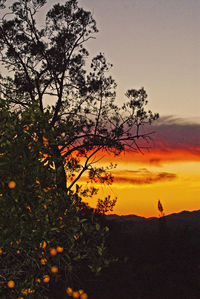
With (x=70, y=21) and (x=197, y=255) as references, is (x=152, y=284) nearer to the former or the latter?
(x=197, y=255)

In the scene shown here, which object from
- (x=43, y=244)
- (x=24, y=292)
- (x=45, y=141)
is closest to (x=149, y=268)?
(x=24, y=292)

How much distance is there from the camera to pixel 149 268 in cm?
1930

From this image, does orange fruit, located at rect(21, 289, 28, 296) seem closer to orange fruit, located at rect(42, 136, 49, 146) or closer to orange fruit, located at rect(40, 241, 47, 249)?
orange fruit, located at rect(40, 241, 47, 249)

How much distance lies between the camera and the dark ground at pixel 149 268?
635 inches

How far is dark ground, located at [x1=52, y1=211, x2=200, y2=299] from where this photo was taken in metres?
16.1

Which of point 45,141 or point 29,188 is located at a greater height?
point 45,141

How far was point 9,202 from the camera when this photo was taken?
17.7 feet

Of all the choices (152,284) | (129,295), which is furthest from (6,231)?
(152,284)

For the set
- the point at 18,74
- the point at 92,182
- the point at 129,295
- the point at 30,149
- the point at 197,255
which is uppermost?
the point at 18,74

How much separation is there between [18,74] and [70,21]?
4.28 m

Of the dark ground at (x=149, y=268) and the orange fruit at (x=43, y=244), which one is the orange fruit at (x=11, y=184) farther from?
the dark ground at (x=149, y=268)

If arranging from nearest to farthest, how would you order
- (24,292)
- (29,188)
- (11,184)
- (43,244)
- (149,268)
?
1. (11,184)
2. (29,188)
3. (43,244)
4. (24,292)
5. (149,268)

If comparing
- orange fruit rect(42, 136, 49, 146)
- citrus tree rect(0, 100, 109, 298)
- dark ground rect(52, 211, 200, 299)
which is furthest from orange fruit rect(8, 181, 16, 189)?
dark ground rect(52, 211, 200, 299)

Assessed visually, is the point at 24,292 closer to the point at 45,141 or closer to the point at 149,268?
the point at 45,141
